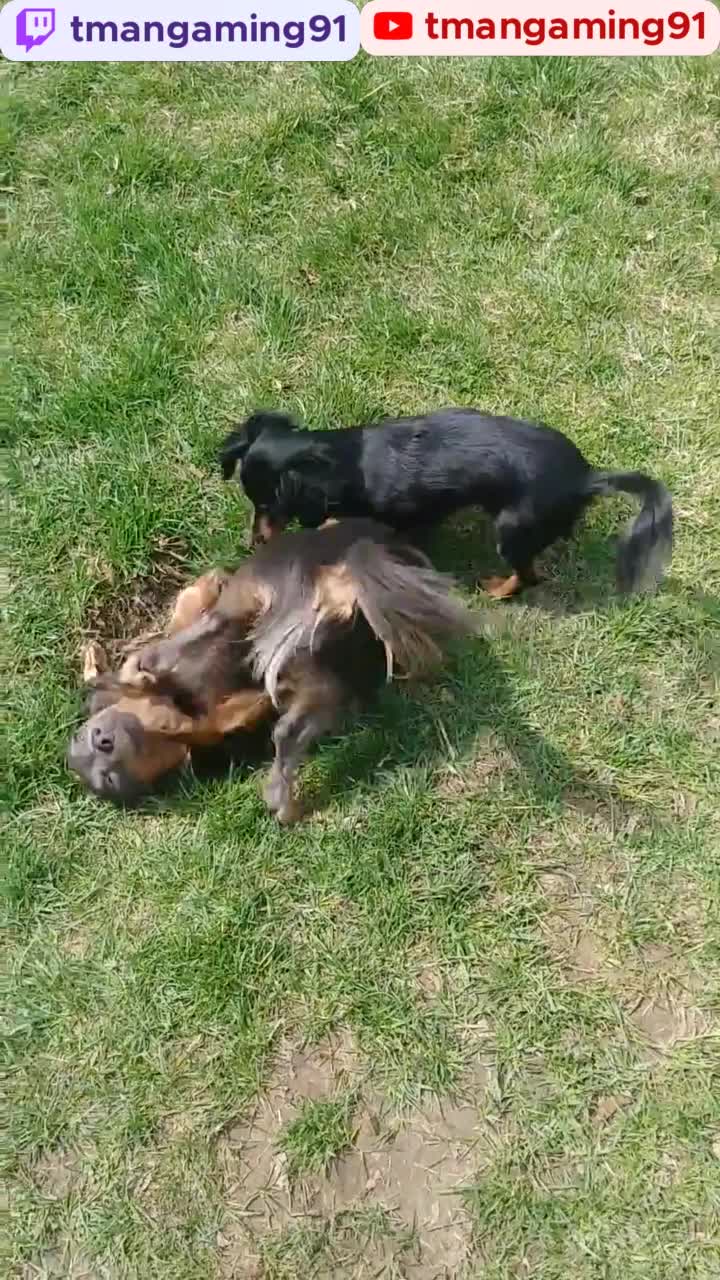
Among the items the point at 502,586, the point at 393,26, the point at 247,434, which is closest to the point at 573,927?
the point at 502,586

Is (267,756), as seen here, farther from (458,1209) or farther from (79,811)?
(458,1209)

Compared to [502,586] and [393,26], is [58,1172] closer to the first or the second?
[502,586]

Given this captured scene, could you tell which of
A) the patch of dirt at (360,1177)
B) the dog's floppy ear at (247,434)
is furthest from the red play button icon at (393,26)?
the patch of dirt at (360,1177)

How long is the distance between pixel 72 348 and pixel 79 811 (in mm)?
2010

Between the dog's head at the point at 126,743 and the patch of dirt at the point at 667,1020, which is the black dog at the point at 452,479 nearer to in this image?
the dog's head at the point at 126,743

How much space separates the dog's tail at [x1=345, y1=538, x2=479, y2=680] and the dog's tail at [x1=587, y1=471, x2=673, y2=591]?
604 millimetres

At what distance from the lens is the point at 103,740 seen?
11.4ft

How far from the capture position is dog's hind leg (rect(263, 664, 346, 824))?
3.49 metres

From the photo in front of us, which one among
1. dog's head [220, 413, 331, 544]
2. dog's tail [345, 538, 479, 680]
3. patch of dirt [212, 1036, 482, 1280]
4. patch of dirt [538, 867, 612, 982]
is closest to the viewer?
patch of dirt [212, 1036, 482, 1280]

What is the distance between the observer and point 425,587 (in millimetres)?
3406

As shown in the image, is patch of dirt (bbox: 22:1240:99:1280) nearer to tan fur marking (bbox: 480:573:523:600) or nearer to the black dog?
the black dog

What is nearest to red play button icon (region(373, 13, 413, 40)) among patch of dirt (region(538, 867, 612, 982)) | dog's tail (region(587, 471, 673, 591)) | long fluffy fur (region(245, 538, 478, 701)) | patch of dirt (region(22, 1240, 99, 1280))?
dog's tail (region(587, 471, 673, 591))

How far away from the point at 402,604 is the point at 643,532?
899mm

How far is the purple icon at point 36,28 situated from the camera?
5.05 metres
